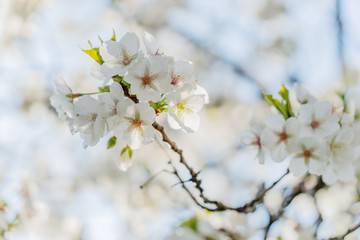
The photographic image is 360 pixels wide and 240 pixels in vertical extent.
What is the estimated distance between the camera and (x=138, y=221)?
3.84 m

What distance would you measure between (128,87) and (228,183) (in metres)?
3.11

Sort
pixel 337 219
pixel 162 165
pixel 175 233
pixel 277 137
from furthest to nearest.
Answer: pixel 162 165
pixel 337 219
pixel 175 233
pixel 277 137

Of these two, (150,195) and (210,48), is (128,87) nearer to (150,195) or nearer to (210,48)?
(150,195)

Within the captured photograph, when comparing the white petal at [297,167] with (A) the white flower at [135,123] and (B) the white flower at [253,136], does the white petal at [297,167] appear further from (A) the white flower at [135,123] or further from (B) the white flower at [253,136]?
(A) the white flower at [135,123]

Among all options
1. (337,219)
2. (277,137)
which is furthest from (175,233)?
(337,219)

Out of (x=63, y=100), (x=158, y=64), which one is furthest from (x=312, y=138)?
(x=63, y=100)

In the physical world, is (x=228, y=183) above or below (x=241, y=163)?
below

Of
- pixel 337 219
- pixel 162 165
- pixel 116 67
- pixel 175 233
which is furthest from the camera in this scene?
pixel 162 165

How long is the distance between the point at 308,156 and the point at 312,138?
47 millimetres

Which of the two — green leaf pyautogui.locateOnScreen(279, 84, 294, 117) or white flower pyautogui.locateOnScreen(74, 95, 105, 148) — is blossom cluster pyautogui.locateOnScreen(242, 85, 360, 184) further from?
white flower pyautogui.locateOnScreen(74, 95, 105, 148)

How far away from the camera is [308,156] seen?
3.37 ft

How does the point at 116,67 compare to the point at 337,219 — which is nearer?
the point at 116,67

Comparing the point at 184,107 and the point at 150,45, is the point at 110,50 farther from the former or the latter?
the point at 184,107

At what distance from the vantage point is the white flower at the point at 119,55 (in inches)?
36.8
